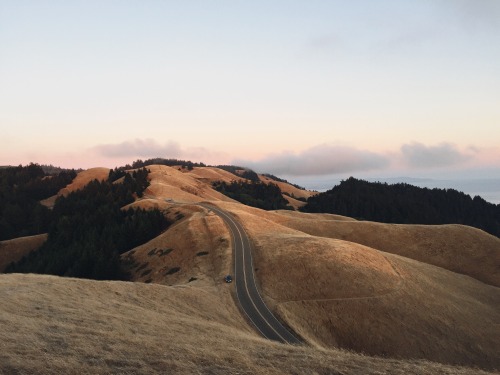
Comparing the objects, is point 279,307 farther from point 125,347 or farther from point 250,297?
point 125,347

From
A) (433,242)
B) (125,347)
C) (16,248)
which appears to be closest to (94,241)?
(16,248)

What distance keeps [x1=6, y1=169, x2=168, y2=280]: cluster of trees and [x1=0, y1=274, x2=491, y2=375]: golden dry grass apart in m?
46.9

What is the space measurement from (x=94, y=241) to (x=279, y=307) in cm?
6568

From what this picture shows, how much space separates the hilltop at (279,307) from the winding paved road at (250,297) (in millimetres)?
1588

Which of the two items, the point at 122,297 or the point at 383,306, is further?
the point at 383,306

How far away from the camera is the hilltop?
19203 millimetres

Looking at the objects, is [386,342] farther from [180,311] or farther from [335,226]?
[335,226]

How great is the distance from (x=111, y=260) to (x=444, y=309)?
6671 cm

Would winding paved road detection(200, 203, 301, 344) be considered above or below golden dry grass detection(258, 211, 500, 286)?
below

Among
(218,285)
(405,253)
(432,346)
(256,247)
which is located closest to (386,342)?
(432,346)

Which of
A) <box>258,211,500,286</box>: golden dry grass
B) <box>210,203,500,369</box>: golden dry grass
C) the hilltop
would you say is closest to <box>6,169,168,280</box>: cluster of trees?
the hilltop

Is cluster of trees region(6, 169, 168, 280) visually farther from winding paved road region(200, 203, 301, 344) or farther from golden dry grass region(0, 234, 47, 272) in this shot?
winding paved road region(200, 203, 301, 344)

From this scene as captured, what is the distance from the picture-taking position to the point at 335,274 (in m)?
58.2

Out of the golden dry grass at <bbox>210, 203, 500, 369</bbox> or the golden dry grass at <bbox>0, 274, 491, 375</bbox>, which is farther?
the golden dry grass at <bbox>210, 203, 500, 369</bbox>
